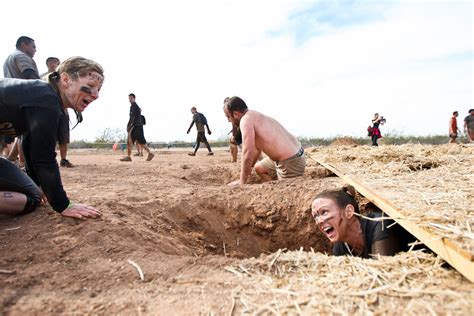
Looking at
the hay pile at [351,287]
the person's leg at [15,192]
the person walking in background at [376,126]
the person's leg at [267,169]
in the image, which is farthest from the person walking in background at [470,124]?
the person's leg at [15,192]

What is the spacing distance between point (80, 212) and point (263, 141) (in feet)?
8.21

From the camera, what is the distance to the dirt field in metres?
1.60

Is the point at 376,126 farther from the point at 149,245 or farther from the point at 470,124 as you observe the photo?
the point at 149,245

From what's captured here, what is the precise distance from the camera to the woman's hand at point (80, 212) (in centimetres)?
250

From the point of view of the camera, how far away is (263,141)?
4410mm

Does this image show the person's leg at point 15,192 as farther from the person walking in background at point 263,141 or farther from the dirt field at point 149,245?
the person walking in background at point 263,141

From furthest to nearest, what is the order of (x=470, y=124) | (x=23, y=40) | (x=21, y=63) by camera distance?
(x=470, y=124) → (x=23, y=40) → (x=21, y=63)

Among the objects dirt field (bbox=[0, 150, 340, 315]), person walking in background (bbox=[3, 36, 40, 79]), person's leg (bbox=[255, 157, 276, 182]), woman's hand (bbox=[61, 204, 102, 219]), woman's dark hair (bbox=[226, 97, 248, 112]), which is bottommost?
dirt field (bbox=[0, 150, 340, 315])

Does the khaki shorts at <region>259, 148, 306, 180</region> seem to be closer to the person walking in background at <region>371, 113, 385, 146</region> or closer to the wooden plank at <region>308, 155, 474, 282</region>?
the wooden plank at <region>308, 155, 474, 282</region>

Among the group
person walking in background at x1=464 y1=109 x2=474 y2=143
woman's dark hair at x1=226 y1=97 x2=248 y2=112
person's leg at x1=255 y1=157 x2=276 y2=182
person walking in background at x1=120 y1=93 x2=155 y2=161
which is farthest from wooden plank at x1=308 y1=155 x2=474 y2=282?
person walking in background at x1=464 y1=109 x2=474 y2=143

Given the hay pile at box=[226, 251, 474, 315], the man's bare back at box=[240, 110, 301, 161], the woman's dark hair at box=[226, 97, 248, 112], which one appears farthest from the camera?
the woman's dark hair at box=[226, 97, 248, 112]

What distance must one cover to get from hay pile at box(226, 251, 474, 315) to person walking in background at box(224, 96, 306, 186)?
2.58 meters

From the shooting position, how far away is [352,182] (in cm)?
361

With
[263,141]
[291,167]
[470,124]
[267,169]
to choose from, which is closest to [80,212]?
[263,141]
